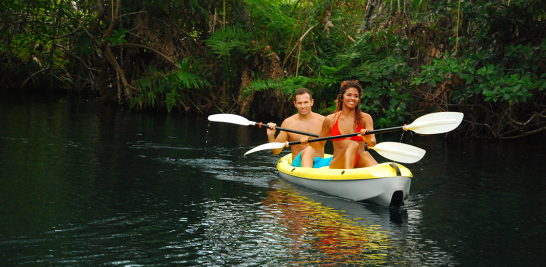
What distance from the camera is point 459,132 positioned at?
40.8ft

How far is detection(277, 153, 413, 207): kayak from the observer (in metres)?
5.76

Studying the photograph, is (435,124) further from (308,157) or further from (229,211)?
(229,211)

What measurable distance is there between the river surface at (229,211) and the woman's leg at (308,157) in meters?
0.42

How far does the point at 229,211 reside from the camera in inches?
219

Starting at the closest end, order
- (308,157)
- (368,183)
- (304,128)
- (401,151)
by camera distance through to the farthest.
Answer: (368,183) < (401,151) < (308,157) < (304,128)

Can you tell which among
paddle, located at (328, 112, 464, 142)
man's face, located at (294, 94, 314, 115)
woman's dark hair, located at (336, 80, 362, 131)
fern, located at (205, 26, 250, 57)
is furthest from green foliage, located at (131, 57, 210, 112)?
paddle, located at (328, 112, 464, 142)

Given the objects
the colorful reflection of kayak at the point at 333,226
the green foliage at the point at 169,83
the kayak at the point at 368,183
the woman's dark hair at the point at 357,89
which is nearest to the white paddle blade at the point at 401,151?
the woman's dark hair at the point at 357,89

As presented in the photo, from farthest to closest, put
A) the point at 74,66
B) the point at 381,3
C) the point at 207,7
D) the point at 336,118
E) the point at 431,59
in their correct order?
the point at 74,66, the point at 207,7, the point at 381,3, the point at 431,59, the point at 336,118

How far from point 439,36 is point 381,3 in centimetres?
266

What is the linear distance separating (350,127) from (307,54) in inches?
319

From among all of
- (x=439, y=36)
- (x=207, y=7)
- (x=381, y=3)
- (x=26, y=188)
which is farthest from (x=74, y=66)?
(x=26, y=188)

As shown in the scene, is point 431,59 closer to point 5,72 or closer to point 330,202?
point 330,202

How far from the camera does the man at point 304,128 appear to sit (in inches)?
290

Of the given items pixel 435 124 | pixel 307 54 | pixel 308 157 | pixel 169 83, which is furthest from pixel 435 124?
pixel 169 83
